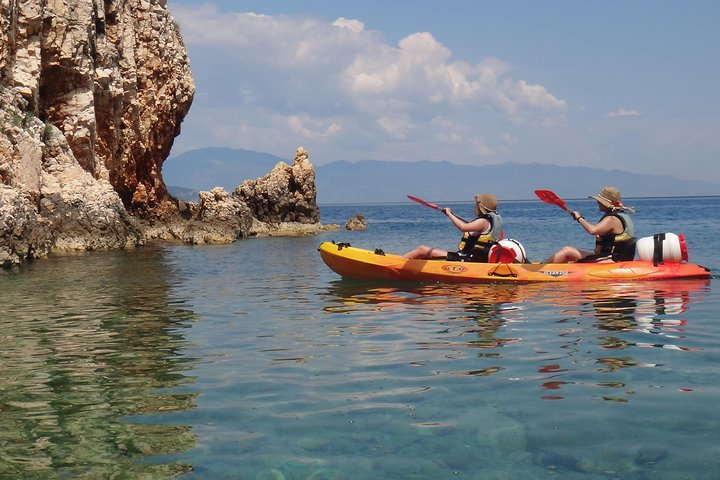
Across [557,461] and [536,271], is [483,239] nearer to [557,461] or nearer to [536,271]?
[536,271]

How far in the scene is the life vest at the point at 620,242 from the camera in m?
12.5

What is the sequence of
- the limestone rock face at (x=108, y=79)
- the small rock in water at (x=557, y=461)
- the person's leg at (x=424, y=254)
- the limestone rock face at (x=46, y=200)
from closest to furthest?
the small rock in water at (x=557, y=461)
the person's leg at (x=424, y=254)
the limestone rock face at (x=46, y=200)
the limestone rock face at (x=108, y=79)

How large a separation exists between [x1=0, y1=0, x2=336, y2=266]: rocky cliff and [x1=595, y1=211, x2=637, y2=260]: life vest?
1311 cm

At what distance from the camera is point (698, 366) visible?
629 centimetres

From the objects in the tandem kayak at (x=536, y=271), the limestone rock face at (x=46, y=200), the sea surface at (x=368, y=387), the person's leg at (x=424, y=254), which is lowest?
the sea surface at (x=368, y=387)

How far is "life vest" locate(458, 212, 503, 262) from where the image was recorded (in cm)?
1279

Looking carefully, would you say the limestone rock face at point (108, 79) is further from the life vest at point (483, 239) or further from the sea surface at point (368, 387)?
the life vest at point (483, 239)

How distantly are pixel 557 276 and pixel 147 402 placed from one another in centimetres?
877

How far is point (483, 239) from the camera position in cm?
1300

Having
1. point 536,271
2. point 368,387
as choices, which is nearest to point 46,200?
point 536,271

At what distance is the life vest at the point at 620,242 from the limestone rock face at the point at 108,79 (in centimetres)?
1671

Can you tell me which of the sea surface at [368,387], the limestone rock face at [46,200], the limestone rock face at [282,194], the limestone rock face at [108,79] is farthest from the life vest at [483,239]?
the limestone rock face at [282,194]

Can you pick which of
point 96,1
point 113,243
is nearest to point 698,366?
point 113,243

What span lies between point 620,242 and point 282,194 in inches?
1251
